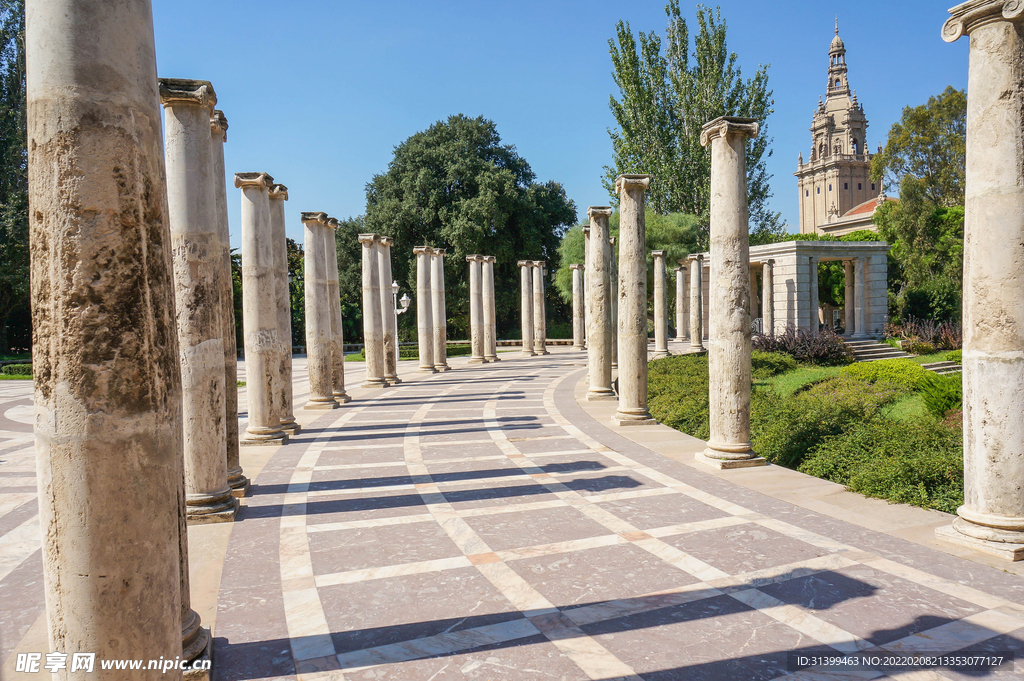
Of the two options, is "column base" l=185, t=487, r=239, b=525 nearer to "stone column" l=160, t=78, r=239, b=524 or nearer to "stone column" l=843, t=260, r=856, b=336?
"stone column" l=160, t=78, r=239, b=524

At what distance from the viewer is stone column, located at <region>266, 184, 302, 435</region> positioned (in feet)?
39.5

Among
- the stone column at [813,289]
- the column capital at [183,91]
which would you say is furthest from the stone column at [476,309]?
the column capital at [183,91]

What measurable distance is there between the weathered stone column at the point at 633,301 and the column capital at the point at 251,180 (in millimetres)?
6888

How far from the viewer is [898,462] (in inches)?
320

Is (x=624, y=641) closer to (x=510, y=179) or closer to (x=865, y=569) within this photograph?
(x=865, y=569)

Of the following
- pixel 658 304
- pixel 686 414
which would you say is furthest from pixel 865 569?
pixel 658 304

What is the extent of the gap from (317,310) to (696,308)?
21.4 m

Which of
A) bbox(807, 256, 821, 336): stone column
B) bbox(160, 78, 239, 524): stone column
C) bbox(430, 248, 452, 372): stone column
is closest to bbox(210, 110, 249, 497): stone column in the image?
bbox(160, 78, 239, 524): stone column

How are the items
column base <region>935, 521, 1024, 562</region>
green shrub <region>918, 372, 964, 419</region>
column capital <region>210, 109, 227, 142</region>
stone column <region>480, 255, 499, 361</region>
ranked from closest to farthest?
column base <region>935, 521, 1024, 562</region> < column capital <region>210, 109, 227, 142</region> < green shrub <region>918, 372, 964, 419</region> < stone column <region>480, 255, 499, 361</region>

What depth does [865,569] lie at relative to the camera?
18.3 feet

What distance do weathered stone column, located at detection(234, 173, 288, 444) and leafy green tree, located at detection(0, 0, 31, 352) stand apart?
3265 cm

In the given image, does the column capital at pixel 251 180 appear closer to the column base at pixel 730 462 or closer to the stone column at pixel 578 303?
the column base at pixel 730 462

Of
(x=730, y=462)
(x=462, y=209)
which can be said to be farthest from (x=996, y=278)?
(x=462, y=209)

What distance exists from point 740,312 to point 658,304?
68.8 ft
